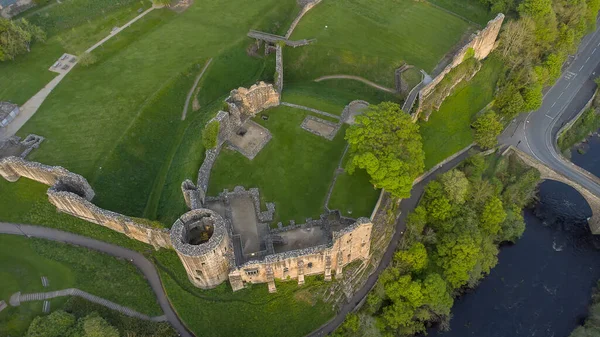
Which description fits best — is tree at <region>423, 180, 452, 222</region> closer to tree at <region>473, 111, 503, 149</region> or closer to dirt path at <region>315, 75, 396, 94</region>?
tree at <region>473, 111, 503, 149</region>

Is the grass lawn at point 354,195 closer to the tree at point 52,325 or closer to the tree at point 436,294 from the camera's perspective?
the tree at point 436,294

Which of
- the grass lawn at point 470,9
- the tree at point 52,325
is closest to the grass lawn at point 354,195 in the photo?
the tree at point 52,325

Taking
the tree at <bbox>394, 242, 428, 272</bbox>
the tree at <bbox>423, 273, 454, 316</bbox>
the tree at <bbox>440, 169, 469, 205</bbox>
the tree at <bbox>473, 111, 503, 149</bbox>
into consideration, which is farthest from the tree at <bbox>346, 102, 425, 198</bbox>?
the tree at <bbox>473, 111, 503, 149</bbox>

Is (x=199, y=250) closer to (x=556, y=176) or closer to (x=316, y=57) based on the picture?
(x=316, y=57)

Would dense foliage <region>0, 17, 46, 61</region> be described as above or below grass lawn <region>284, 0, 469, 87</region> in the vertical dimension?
below

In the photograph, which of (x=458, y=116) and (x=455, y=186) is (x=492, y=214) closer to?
(x=455, y=186)

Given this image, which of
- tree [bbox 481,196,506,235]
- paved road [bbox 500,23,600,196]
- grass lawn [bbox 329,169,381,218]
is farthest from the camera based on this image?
paved road [bbox 500,23,600,196]

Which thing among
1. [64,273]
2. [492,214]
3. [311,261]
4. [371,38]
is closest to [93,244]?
[64,273]
